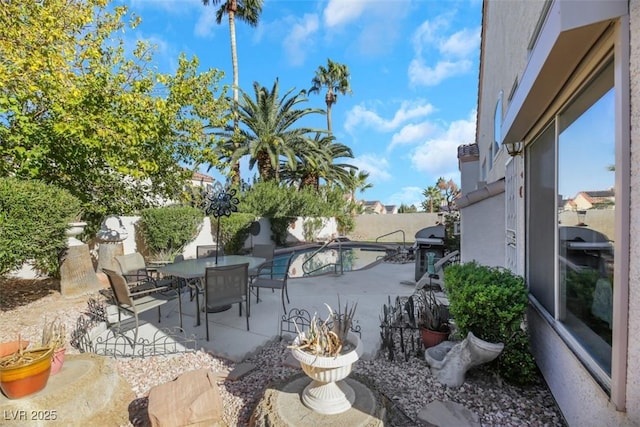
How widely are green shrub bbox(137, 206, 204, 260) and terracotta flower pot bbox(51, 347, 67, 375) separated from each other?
856cm

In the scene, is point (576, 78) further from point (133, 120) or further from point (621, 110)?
point (133, 120)

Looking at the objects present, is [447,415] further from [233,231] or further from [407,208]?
[407,208]

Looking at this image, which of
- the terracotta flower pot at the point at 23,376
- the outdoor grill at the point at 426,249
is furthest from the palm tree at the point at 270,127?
the terracotta flower pot at the point at 23,376

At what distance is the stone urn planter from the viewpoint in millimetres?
2320

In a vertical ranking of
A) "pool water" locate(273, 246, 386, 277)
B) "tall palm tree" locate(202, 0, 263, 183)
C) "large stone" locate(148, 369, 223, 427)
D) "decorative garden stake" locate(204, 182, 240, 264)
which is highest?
"tall palm tree" locate(202, 0, 263, 183)

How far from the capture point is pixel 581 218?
2467 mm

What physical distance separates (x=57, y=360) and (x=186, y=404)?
1531mm

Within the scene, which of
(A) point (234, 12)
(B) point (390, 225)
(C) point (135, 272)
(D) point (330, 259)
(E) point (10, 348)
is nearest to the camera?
(E) point (10, 348)

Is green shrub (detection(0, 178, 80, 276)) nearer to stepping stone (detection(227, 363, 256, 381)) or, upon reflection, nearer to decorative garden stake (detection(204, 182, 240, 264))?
decorative garden stake (detection(204, 182, 240, 264))

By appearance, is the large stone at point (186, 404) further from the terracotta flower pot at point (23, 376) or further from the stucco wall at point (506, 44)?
the stucco wall at point (506, 44)

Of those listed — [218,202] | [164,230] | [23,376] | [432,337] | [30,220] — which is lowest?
[432,337]

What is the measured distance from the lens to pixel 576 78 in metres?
2.32

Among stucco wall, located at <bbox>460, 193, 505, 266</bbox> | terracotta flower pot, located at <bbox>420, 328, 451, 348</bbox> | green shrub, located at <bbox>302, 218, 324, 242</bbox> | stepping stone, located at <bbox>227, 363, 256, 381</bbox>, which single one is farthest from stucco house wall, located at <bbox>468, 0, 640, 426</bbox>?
green shrub, located at <bbox>302, 218, 324, 242</bbox>

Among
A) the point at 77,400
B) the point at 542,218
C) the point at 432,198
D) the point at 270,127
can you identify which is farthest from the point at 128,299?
the point at 432,198
